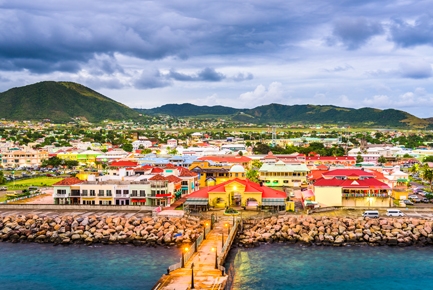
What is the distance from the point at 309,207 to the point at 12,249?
97.8 ft

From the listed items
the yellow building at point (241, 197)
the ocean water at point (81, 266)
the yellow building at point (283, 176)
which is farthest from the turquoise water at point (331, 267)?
the yellow building at point (283, 176)

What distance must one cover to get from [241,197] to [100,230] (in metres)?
16.1

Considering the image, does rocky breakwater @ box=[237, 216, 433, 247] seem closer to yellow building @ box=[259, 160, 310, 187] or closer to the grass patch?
yellow building @ box=[259, 160, 310, 187]

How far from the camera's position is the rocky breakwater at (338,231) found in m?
41.0

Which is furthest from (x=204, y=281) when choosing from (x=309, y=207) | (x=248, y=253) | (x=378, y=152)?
(x=378, y=152)

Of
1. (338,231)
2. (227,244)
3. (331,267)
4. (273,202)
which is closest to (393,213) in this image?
(338,231)

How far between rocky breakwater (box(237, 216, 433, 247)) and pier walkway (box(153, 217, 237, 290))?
3.35 m

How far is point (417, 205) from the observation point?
54.5 m

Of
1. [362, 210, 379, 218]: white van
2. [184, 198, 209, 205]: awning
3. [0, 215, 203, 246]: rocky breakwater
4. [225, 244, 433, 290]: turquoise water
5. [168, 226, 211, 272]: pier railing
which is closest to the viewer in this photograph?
[168, 226, 211, 272]: pier railing

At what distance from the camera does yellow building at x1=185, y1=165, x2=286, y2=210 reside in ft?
166

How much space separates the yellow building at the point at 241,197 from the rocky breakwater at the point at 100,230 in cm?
565

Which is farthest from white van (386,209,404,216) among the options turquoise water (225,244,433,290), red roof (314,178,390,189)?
turquoise water (225,244,433,290)

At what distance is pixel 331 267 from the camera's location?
35312 millimetres

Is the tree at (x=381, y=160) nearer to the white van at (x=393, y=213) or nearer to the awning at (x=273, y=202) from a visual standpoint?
the white van at (x=393, y=213)
